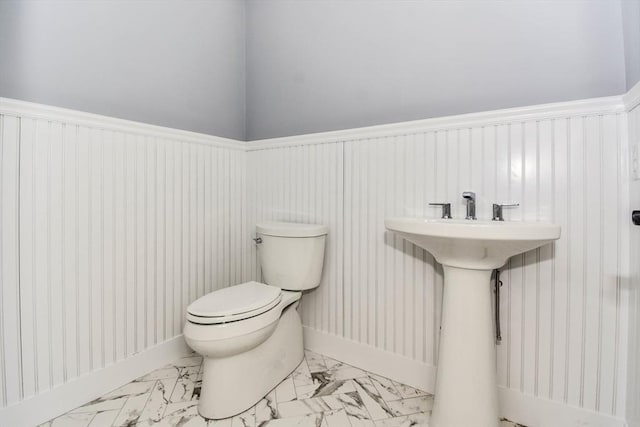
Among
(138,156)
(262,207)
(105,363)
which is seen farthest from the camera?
(262,207)

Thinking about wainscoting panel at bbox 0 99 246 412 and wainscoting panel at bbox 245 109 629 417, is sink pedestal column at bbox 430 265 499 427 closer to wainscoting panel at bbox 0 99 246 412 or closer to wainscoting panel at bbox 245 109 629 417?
wainscoting panel at bbox 245 109 629 417

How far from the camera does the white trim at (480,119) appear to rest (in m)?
1.09

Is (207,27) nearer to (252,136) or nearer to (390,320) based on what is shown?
(252,136)

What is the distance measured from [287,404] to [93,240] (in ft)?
3.62

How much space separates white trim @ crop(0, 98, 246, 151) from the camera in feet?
3.67

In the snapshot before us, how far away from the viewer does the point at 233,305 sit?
1253mm

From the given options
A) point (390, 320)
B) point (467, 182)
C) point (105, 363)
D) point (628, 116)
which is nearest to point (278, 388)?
point (390, 320)

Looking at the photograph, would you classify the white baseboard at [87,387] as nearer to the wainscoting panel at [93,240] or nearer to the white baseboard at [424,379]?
the wainscoting panel at [93,240]

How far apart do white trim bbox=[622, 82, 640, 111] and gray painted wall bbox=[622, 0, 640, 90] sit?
2 centimetres

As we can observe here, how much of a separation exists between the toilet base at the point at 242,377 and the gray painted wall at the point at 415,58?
1.20 meters

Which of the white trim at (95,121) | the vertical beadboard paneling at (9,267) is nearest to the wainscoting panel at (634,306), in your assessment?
the white trim at (95,121)

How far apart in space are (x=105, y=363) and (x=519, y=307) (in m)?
1.80

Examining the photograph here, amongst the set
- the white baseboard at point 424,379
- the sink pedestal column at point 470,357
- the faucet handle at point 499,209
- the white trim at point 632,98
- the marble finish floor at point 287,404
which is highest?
the white trim at point 632,98

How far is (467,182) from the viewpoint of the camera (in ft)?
4.24
